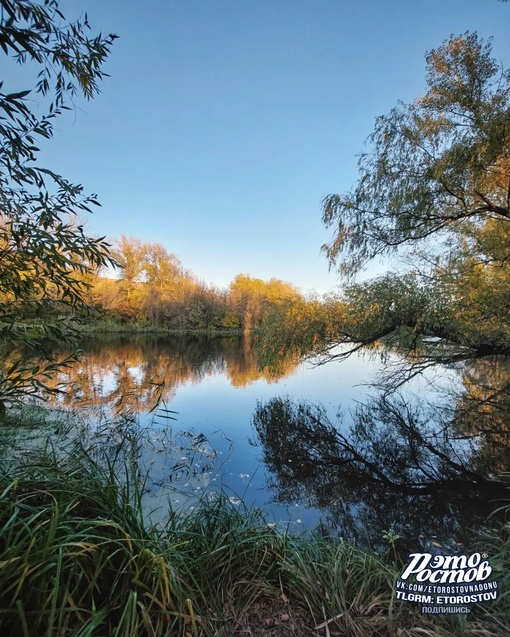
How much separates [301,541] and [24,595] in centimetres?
209

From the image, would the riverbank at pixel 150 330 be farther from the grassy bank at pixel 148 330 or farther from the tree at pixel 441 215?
the tree at pixel 441 215

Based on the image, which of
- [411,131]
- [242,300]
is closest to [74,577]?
[411,131]

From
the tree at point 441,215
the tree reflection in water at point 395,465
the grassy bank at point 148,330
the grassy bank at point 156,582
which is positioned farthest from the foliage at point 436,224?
the grassy bank at point 148,330

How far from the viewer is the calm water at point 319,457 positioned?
3.67 metres

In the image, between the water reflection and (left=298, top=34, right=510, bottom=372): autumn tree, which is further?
the water reflection

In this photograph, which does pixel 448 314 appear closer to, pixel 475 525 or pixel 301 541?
pixel 475 525

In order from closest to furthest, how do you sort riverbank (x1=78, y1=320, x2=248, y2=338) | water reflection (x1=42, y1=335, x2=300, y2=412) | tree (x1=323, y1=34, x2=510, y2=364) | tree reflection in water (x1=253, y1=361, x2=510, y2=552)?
tree reflection in water (x1=253, y1=361, x2=510, y2=552) < tree (x1=323, y1=34, x2=510, y2=364) < water reflection (x1=42, y1=335, x2=300, y2=412) < riverbank (x1=78, y1=320, x2=248, y2=338)

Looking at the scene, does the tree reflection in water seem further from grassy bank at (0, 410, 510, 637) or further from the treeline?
the treeline

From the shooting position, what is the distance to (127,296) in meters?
29.6

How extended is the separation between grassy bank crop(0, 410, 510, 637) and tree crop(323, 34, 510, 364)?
520 centimetres

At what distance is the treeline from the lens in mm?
29516

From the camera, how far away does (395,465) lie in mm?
5281

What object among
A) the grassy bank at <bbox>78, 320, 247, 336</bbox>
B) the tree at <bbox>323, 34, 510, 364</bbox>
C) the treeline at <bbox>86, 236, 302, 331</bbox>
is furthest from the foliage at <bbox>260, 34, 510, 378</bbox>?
the grassy bank at <bbox>78, 320, 247, 336</bbox>

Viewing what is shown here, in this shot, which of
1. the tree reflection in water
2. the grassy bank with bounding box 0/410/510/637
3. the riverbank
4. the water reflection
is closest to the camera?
the grassy bank with bounding box 0/410/510/637
